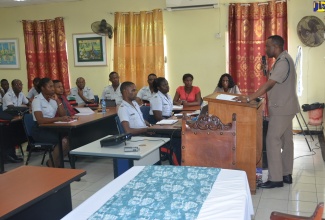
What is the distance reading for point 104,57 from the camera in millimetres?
7562

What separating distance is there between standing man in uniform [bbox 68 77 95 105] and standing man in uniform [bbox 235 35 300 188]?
386 centimetres

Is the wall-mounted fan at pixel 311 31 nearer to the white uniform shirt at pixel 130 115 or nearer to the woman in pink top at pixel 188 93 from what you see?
the woman in pink top at pixel 188 93

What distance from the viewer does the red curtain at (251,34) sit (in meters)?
6.25

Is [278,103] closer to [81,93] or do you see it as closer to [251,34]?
[251,34]

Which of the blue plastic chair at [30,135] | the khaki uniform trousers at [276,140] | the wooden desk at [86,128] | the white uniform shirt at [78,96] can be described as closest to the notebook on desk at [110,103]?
the wooden desk at [86,128]

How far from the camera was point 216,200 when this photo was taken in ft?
5.50

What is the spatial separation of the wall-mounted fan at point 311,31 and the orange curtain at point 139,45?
2616mm

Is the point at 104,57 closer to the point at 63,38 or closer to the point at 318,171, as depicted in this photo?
the point at 63,38

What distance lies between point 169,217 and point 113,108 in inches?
170

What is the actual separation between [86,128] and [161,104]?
1205 mm

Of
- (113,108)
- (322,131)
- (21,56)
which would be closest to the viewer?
(113,108)

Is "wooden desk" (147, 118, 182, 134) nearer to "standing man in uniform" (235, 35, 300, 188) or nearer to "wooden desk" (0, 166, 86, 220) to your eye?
"standing man in uniform" (235, 35, 300, 188)

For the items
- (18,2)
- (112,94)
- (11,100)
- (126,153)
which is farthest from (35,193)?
(18,2)

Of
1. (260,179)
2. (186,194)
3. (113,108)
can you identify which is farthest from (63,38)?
(186,194)
